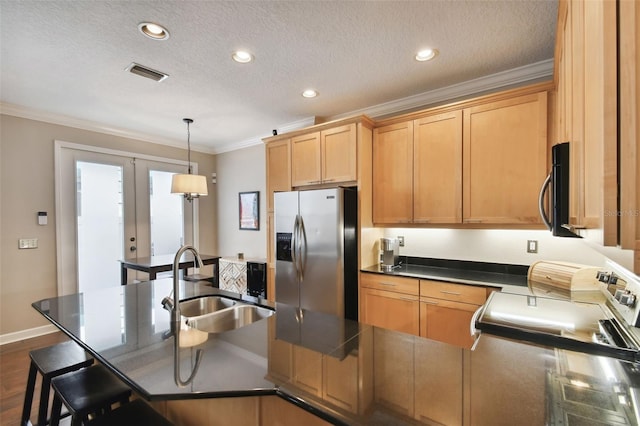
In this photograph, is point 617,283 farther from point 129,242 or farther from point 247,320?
point 129,242

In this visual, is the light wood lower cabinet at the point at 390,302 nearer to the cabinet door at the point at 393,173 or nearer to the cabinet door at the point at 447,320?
the cabinet door at the point at 447,320

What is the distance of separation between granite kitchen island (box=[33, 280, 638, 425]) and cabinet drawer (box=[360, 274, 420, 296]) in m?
1.46

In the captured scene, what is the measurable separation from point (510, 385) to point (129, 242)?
4783mm

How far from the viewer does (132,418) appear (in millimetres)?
1211

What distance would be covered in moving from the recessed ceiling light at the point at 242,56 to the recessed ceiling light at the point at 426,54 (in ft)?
4.40

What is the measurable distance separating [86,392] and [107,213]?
3.41 meters

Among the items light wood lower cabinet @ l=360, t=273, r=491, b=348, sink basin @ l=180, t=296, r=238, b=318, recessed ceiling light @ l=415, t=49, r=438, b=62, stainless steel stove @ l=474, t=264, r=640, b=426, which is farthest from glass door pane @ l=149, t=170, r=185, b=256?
stainless steel stove @ l=474, t=264, r=640, b=426

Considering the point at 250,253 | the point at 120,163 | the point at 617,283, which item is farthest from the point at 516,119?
the point at 120,163

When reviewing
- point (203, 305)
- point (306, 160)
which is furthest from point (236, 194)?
point (203, 305)

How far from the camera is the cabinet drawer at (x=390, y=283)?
8.66 feet

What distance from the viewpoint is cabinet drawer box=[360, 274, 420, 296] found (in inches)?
104

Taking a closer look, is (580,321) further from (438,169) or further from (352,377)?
(438,169)

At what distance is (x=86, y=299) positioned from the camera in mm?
1885

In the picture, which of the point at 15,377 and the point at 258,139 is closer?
the point at 15,377
